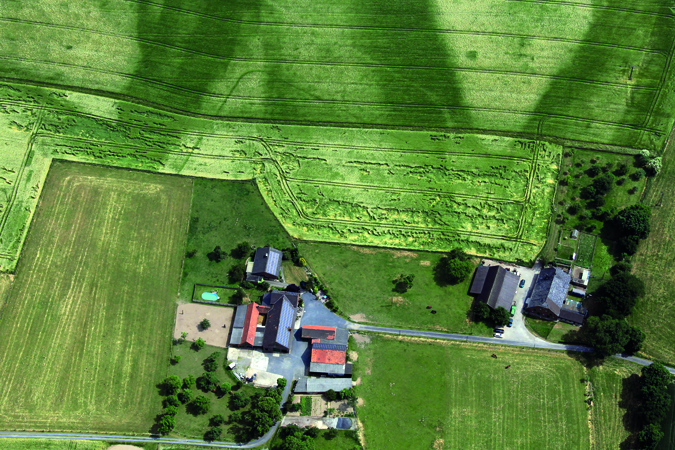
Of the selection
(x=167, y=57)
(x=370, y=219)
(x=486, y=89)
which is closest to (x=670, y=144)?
(x=486, y=89)

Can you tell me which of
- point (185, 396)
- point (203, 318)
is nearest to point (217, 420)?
point (185, 396)

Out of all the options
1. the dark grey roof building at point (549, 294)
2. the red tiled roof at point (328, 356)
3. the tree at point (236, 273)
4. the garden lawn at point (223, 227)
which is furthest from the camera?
the garden lawn at point (223, 227)

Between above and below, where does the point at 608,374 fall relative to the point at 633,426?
above

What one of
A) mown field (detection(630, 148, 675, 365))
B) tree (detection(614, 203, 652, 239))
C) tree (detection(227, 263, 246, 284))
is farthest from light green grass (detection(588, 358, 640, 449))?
tree (detection(227, 263, 246, 284))

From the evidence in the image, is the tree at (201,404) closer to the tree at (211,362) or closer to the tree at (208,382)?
the tree at (208,382)

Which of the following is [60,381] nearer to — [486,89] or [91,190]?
[91,190]

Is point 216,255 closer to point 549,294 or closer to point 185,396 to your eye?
point 185,396

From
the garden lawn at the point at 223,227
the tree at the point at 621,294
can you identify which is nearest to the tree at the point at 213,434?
the garden lawn at the point at 223,227
